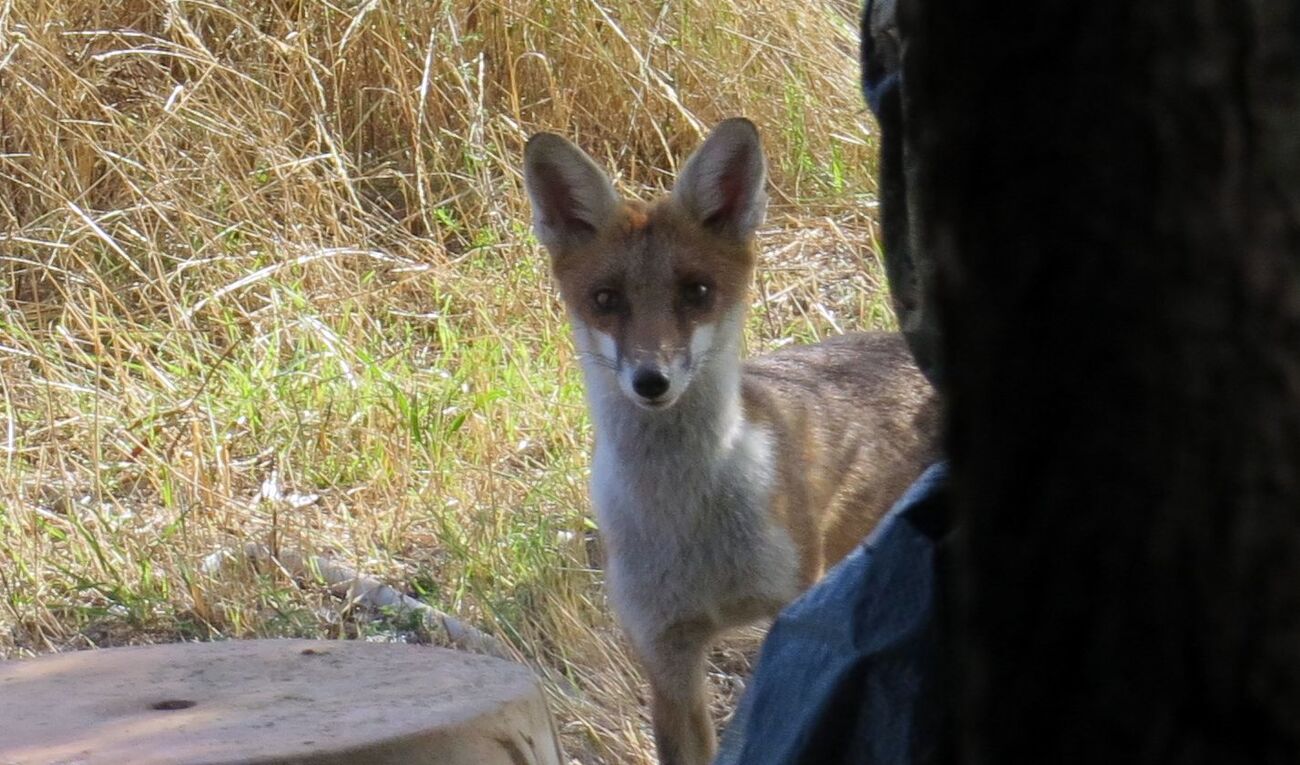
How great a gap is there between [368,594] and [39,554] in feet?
3.76

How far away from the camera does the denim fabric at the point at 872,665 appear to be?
2.36m

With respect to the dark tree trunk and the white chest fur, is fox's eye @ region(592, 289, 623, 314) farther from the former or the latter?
the dark tree trunk

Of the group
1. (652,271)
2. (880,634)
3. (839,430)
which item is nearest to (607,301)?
(652,271)

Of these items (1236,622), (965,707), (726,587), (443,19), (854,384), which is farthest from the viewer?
(443,19)

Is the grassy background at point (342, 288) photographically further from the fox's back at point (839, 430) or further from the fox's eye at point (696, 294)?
the fox's eye at point (696, 294)

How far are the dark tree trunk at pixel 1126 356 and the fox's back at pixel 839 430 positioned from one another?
3.37 m

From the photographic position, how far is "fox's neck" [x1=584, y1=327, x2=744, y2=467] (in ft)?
14.8

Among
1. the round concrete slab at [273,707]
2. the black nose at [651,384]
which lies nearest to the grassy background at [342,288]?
the black nose at [651,384]

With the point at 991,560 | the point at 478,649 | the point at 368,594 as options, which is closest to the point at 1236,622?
the point at 991,560

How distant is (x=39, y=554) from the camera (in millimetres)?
5551

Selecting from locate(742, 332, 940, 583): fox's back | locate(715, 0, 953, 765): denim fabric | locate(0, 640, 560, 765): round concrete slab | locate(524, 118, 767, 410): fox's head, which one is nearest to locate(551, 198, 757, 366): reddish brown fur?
locate(524, 118, 767, 410): fox's head

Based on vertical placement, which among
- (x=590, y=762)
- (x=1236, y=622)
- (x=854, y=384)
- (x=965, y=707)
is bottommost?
(x=590, y=762)

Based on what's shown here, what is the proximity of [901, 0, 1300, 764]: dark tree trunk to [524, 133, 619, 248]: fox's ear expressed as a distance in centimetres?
378

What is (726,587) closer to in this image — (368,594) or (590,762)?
(590,762)
